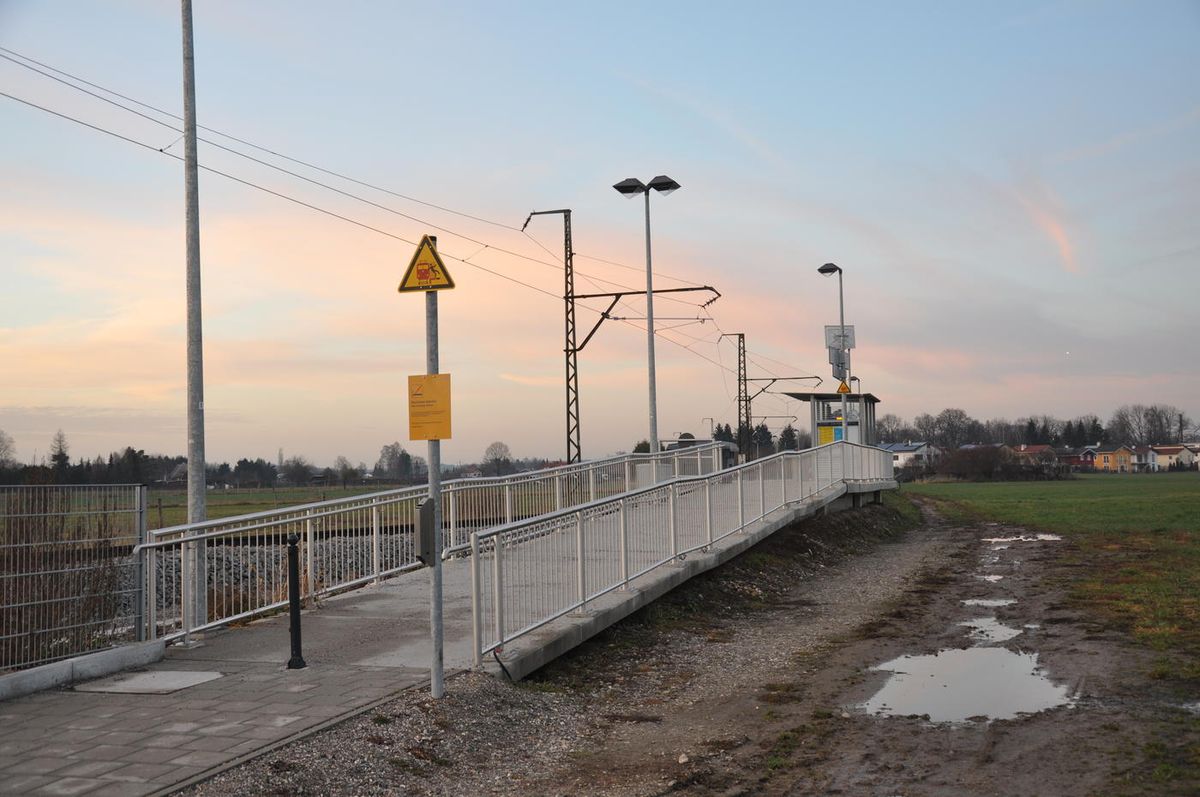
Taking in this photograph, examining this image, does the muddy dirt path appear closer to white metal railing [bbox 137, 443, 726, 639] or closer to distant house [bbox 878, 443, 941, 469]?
white metal railing [bbox 137, 443, 726, 639]

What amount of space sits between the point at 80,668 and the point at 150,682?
2.04 ft

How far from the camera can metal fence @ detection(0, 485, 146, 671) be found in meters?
8.24

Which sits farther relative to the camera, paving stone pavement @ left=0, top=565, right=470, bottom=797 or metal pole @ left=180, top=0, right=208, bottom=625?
metal pole @ left=180, top=0, right=208, bottom=625

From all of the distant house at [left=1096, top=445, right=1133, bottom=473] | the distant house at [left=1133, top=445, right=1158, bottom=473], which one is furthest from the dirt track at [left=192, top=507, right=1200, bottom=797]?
the distant house at [left=1133, top=445, right=1158, bottom=473]

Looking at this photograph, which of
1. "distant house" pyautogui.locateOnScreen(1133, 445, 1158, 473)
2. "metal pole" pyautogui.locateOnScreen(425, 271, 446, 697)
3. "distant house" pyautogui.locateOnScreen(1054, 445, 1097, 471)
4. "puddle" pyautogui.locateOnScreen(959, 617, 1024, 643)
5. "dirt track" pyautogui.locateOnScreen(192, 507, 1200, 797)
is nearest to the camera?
"dirt track" pyautogui.locateOnScreen(192, 507, 1200, 797)

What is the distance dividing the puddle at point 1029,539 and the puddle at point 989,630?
1241cm

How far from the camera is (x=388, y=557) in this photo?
14891mm

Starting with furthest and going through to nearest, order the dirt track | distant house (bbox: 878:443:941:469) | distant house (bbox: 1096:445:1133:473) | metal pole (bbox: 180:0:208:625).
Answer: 1. distant house (bbox: 1096:445:1133:473)
2. distant house (bbox: 878:443:941:469)
3. metal pole (bbox: 180:0:208:625)
4. the dirt track

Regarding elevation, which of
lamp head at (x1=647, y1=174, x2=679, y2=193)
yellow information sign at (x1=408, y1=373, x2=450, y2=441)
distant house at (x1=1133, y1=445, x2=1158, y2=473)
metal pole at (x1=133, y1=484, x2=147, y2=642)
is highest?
lamp head at (x1=647, y1=174, x2=679, y2=193)

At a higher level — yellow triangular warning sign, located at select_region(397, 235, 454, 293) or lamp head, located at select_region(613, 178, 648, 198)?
lamp head, located at select_region(613, 178, 648, 198)

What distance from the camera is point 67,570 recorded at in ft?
28.4

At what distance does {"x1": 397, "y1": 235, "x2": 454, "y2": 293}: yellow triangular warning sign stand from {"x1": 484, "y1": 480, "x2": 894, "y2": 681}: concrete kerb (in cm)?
315

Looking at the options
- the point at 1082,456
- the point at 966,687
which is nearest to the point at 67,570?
the point at 966,687

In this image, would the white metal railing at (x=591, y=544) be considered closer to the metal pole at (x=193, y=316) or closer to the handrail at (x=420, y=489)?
the handrail at (x=420, y=489)
